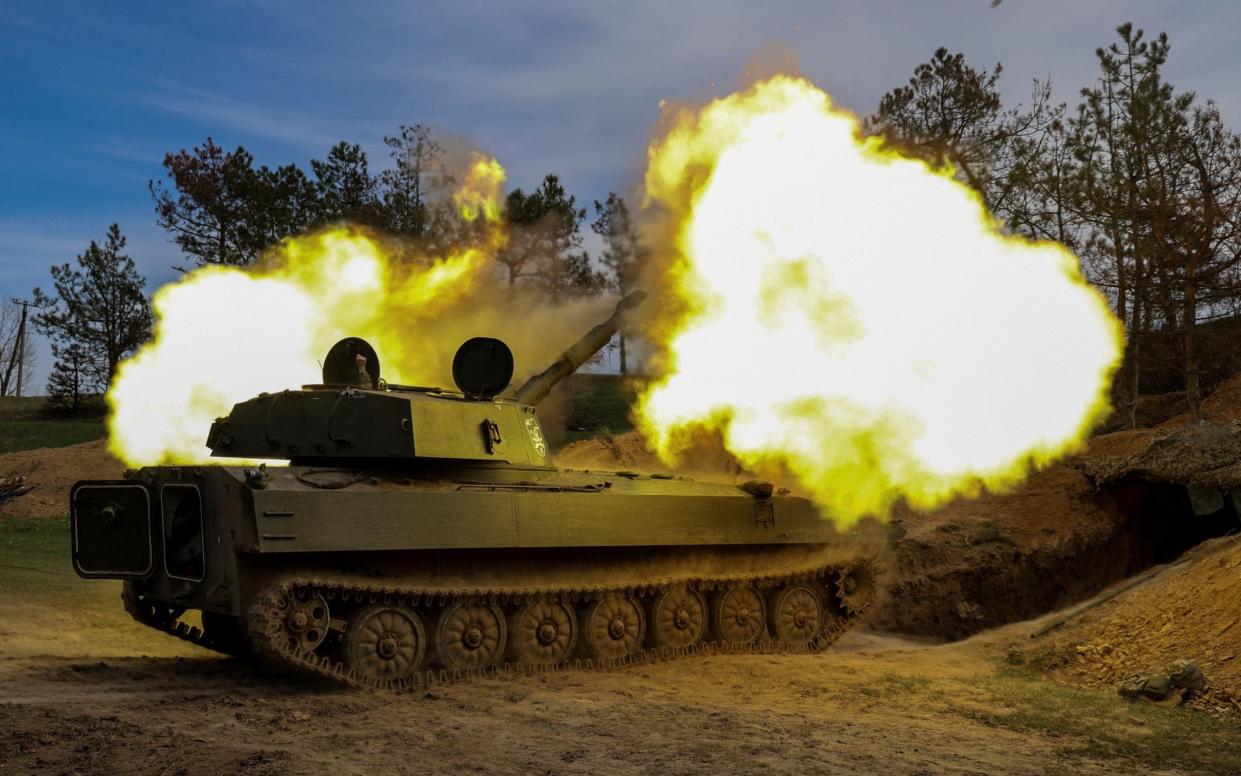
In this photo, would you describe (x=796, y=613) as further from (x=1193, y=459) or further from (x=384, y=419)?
(x=1193, y=459)

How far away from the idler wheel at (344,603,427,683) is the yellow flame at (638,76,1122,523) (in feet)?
20.0

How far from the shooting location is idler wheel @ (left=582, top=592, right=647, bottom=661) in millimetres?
11672

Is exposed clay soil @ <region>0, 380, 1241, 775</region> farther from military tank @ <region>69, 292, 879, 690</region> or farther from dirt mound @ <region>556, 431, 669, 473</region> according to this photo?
dirt mound @ <region>556, 431, 669, 473</region>

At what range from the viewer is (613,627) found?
11.9 meters

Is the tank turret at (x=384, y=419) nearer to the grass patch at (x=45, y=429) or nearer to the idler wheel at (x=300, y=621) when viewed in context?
A: the idler wheel at (x=300, y=621)

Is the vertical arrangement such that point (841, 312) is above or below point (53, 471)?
above

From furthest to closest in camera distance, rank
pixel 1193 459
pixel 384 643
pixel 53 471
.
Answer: pixel 53 471
pixel 1193 459
pixel 384 643

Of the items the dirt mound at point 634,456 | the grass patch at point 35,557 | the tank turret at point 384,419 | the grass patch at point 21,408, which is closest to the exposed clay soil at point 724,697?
the grass patch at point 35,557

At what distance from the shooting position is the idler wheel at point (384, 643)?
9859 millimetres

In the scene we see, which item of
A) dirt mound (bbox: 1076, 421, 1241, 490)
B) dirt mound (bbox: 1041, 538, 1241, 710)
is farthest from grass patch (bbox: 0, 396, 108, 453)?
dirt mound (bbox: 1041, 538, 1241, 710)

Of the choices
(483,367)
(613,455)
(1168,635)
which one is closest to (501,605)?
(483,367)

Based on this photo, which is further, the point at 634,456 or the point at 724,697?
the point at 634,456

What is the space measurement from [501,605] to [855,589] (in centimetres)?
534

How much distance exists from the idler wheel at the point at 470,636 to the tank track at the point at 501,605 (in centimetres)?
9
